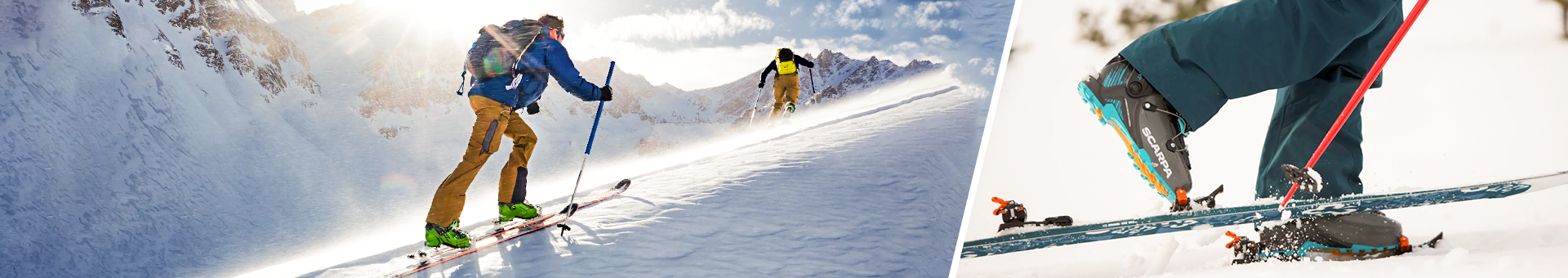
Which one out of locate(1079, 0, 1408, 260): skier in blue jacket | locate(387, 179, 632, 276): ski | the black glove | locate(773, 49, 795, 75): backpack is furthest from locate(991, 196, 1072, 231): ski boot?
locate(773, 49, 795, 75): backpack

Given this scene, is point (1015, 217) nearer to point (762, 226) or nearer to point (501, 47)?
point (762, 226)

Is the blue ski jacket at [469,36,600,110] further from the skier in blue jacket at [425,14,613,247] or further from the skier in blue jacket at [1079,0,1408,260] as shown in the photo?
the skier in blue jacket at [1079,0,1408,260]

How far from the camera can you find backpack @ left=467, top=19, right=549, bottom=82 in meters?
2.45

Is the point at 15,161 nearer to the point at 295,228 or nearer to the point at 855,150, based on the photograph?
the point at 295,228

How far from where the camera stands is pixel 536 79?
254 centimetres

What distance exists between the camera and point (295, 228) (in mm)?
7934

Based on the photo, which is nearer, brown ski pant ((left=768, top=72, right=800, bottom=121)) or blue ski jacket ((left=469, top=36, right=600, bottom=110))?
blue ski jacket ((left=469, top=36, right=600, bottom=110))

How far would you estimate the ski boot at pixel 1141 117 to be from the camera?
125 cm

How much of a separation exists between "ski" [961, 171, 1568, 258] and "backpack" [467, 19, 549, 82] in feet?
5.75

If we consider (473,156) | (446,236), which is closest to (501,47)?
(473,156)

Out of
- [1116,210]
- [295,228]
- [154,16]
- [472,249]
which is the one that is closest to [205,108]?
[154,16]

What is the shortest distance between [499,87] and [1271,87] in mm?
2271

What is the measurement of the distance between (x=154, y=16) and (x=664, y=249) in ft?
35.2

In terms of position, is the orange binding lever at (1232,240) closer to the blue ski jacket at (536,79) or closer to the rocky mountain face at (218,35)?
the blue ski jacket at (536,79)
